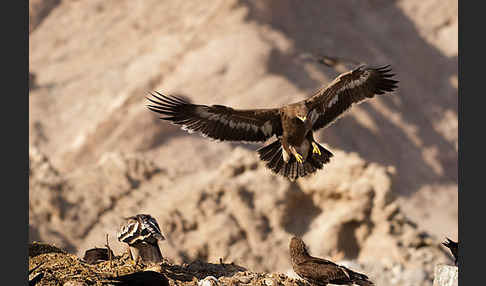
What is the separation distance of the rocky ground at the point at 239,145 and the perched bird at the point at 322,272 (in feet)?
25.6

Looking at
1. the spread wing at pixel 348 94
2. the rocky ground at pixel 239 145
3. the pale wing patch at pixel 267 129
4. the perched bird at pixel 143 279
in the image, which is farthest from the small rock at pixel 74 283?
the rocky ground at pixel 239 145

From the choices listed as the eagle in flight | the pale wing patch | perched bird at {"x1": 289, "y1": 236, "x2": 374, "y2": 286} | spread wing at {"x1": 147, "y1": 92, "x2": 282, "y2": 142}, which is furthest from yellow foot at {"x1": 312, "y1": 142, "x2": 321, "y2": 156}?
perched bird at {"x1": 289, "y1": 236, "x2": 374, "y2": 286}

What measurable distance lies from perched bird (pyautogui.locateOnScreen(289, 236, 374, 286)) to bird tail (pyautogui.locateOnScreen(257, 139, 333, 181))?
3216 millimetres

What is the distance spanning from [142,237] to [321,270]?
2093 mm

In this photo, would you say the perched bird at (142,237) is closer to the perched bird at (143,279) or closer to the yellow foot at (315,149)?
the perched bird at (143,279)

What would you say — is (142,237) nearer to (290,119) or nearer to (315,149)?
(290,119)

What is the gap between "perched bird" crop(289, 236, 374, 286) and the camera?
8258 mm

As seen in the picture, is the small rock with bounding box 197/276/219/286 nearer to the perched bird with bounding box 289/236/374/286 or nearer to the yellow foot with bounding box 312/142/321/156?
the perched bird with bounding box 289/236/374/286

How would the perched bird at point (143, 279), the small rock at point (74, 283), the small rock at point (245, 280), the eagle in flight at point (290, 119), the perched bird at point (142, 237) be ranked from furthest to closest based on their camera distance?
the eagle in flight at point (290, 119) < the perched bird at point (142, 237) < the small rock at point (245, 280) < the small rock at point (74, 283) < the perched bird at point (143, 279)

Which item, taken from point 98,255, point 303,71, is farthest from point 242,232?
point 303,71

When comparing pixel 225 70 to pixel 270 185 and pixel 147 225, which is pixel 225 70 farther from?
pixel 147 225

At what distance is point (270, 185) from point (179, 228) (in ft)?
7.15

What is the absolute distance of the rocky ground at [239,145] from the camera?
56.7 feet

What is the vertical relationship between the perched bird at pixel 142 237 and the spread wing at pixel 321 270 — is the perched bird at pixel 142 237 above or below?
above
